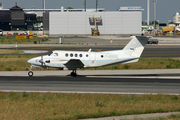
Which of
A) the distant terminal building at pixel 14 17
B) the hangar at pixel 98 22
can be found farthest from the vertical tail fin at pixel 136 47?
the distant terminal building at pixel 14 17

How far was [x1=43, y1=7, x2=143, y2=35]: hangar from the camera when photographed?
130875 millimetres

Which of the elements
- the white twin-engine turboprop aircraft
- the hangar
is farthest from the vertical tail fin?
the hangar

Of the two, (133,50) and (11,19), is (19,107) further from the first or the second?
(11,19)

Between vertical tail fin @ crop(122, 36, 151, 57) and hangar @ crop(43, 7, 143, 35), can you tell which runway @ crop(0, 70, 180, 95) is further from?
hangar @ crop(43, 7, 143, 35)

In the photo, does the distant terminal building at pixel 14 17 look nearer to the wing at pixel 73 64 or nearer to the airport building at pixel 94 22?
the airport building at pixel 94 22

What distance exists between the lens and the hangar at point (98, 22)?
130875 mm

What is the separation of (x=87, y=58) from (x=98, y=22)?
107 meters

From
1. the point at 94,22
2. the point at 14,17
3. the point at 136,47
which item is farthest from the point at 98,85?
the point at 14,17

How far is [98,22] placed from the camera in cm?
13262

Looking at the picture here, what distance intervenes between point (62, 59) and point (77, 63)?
65.8 inches

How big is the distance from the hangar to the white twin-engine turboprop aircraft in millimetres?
105849

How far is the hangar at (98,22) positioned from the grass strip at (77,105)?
11514cm

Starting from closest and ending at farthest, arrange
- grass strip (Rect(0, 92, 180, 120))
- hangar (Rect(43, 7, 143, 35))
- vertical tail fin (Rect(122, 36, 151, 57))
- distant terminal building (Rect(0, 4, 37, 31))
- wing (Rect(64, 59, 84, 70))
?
1. grass strip (Rect(0, 92, 180, 120))
2. wing (Rect(64, 59, 84, 70))
3. vertical tail fin (Rect(122, 36, 151, 57))
4. hangar (Rect(43, 7, 143, 35))
5. distant terminal building (Rect(0, 4, 37, 31))

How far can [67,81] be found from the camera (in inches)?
965
